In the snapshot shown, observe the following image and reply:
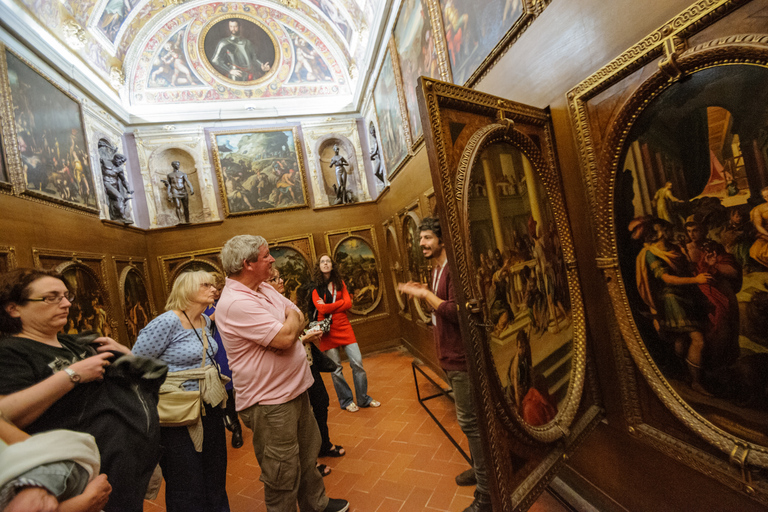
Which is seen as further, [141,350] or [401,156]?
[401,156]

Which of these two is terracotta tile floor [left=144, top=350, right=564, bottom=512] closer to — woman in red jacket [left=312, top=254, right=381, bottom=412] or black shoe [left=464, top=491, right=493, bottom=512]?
black shoe [left=464, top=491, right=493, bottom=512]

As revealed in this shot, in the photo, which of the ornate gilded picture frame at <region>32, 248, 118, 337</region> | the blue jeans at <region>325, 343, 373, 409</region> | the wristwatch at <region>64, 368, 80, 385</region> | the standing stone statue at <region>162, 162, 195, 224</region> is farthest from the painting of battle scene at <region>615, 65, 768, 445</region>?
the standing stone statue at <region>162, 162, 195, 224</region>

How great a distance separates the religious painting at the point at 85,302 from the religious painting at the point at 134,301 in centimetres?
72

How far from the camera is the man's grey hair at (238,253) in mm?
2287

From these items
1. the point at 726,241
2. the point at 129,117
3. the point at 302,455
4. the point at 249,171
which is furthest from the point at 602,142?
the point at 129,117

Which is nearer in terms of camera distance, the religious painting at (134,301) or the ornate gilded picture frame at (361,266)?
the religious painting at (134,301)

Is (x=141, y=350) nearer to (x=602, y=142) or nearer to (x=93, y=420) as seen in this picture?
(x=93, y=420)

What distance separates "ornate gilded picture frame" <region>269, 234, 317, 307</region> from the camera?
8758 millimetres

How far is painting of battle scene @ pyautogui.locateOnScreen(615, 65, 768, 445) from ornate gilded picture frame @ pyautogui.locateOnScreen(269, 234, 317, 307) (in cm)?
763

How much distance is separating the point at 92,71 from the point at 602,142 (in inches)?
372

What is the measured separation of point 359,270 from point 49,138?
630 cm

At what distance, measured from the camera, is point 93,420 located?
155 cm

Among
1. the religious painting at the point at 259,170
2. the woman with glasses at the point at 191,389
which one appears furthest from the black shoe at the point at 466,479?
the religious painting at the point at 259,170

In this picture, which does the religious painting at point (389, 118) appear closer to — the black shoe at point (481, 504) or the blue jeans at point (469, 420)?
the blue jeans at point (469, 420)
